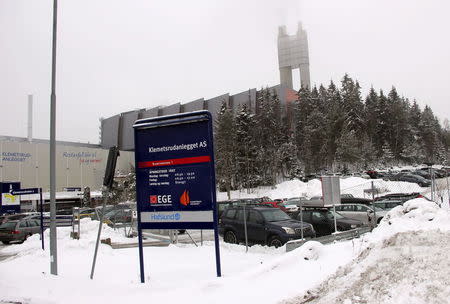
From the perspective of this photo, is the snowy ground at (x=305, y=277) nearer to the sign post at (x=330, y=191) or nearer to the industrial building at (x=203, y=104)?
the sign post at (x=330, y=191)

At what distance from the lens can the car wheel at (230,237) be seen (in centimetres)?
1625

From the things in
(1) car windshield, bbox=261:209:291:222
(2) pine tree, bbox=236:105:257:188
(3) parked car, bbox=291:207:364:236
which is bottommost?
(3) parked car, bbox=291:207:364:236

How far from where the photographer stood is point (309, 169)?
6850 centimetres

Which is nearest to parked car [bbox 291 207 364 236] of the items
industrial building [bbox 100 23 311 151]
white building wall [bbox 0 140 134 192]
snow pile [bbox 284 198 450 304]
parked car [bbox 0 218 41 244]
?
snow pile [bbox 284 198 450 304]

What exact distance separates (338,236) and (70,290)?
26.6 ft

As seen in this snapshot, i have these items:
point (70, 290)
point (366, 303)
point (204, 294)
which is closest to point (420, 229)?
point (366, 303)

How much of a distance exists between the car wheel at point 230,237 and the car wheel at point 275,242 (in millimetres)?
2005

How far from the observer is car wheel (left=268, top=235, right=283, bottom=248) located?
46.8ft

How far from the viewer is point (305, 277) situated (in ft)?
23.3

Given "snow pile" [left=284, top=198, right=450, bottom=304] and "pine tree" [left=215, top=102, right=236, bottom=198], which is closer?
"snow pile" [left=284, top=198, right=450, bottom=304]

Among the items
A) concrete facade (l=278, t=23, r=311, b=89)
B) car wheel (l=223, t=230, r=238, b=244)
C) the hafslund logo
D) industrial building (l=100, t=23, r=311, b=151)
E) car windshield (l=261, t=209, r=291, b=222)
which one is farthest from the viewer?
concrete facade (l=278, t=23, r=311, b=89)

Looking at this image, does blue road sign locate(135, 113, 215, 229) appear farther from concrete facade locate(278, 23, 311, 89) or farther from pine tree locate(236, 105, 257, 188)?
concrete facade locate(278, 23, 311, 89)

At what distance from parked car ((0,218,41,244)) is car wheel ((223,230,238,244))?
13319 millimetres

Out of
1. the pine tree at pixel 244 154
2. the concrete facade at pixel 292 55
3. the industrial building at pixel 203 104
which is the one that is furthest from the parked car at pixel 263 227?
the concrete facade at pixel 292 55
